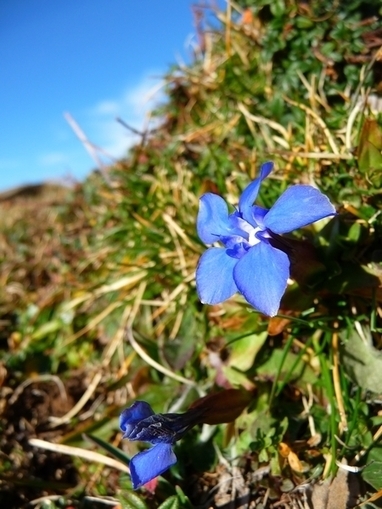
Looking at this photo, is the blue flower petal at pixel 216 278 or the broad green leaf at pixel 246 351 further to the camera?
the broad green leaf at pixel 246 351

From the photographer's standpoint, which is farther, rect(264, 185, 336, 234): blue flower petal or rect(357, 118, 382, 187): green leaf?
rect(357, 118, 382, 187): green leaf

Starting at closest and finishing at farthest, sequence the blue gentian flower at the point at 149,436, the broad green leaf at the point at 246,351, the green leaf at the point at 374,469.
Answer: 1. the blue gentian flower at the point at 149,436
2. the green leaf at the point at 374,469
3. the broad green leaf at the point at 246,351

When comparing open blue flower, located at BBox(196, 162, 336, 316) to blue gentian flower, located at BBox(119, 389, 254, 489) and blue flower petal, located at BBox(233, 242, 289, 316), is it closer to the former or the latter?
blue flower petal, located at BBox(233, 242, 289, 316)

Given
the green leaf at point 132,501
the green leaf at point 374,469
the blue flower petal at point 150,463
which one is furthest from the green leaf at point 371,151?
the green leaf at point 132,501

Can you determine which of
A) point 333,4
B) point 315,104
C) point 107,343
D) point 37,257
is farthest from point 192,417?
point 37,257

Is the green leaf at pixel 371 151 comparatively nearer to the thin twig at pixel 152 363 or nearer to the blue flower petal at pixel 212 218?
the blue flower petal at pixel 212 218

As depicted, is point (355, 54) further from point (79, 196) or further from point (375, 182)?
point (79, 196)

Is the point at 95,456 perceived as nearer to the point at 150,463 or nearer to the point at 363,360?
the point at 150,463

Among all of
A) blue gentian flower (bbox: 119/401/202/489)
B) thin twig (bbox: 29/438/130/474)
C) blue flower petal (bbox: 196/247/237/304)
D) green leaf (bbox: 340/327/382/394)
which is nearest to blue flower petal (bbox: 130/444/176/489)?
blue gentian flower (bbox: 119/401/202/489)
